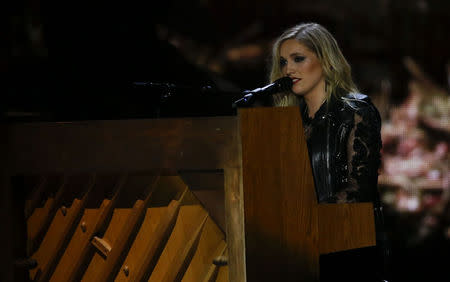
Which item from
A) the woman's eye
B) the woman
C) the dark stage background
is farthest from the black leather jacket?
the dark stage background

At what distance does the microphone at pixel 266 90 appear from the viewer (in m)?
1.39

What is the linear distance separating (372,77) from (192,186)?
3.34 m

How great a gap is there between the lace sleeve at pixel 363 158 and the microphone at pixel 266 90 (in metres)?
0.27

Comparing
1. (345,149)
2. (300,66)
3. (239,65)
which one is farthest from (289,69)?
(239,65)

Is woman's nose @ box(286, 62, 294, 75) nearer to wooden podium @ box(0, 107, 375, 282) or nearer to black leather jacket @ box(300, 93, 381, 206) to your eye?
black leather jacket @ box(300, 93, 381, 206)

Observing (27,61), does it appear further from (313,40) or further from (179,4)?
(313,40)

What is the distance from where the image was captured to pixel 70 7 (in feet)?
8.85

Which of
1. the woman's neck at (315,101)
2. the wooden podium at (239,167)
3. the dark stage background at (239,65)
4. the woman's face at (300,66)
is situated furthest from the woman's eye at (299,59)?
the dark stage background at (239,65)

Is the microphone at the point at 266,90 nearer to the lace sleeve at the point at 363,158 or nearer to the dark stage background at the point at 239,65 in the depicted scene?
the lace sleeve at the point at 363,158

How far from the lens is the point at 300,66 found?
69.3 inches

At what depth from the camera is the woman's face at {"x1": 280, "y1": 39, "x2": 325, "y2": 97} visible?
68.9 inches

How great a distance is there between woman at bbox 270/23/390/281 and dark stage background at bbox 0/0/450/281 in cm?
86

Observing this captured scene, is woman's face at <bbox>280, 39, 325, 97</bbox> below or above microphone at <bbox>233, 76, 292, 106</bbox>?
above

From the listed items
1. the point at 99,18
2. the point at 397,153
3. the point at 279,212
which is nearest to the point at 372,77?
the point at 397,153
